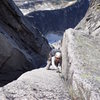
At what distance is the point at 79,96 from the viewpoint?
8680 mm

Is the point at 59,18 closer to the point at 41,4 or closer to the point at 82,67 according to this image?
the point at 41,4

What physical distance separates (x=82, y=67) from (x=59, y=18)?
94.0m

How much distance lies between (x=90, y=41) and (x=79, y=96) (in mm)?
4406

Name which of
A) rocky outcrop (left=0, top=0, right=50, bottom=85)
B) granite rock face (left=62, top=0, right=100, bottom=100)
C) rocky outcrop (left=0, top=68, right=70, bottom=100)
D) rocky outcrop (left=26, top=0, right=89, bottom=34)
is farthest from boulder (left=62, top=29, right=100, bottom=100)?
A: rocky outcrop (left=26, top=0, right=89, bottom=34)

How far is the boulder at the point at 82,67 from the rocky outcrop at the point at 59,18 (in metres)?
70.9

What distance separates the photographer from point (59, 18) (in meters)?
103

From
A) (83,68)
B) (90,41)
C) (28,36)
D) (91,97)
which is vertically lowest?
(91,97)

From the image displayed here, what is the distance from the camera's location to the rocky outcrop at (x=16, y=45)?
19516 mm

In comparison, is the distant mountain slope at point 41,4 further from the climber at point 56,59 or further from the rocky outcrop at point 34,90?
the rocky outcrop at point 34,90

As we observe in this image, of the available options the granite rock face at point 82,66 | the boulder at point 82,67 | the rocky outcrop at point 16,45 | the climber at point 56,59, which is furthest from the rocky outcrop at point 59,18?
the boulder at point 82,67

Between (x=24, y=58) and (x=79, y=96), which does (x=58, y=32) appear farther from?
(x=79, y=96)

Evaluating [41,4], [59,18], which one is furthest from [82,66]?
[41,4]

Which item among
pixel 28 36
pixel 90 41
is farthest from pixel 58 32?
pixel 90 41

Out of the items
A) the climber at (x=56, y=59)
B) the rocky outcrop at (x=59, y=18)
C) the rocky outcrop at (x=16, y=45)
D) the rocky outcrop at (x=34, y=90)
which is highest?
the rocky outcrop at (x=59, y=18)
